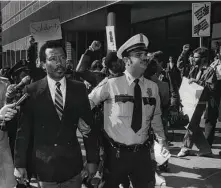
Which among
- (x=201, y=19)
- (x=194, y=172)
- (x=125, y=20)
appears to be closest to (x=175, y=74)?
(x=201, y=19)

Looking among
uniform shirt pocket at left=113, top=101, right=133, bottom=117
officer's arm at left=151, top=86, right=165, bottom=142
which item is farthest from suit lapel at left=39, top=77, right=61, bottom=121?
officer's arm at left=151, top=86, right=165, bottom=142

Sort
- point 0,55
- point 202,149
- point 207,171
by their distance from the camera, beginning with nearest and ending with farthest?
point 207,171
point 202,149
point 0,55

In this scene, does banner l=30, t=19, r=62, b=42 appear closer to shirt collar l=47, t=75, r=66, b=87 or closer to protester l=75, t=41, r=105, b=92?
protester l=75, t=41, r=105, b=92

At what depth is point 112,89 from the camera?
4000mm

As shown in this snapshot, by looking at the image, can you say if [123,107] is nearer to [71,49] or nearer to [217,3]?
[217,3]

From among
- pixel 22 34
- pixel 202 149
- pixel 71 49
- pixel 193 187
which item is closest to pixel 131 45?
pixel 193 187

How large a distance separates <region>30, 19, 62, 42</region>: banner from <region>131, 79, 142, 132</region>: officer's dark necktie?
3834 millimetres

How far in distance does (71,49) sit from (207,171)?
19.2m

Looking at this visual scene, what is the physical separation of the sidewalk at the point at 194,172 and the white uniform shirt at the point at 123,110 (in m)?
2.22

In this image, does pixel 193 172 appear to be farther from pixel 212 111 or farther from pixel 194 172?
pixel 212 111

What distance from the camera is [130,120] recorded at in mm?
3893

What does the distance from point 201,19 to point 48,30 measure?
3007 millimetres

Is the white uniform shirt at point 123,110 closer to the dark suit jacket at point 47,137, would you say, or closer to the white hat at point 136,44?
the white hat at point 136,44

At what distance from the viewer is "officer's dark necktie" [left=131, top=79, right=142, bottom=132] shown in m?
3.88
